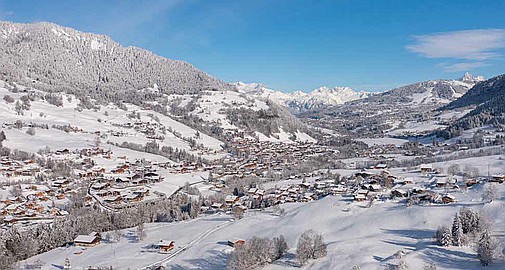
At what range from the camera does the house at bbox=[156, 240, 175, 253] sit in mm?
37916

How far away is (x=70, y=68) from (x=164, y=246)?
160 meters

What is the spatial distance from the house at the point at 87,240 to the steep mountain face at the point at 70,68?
108 m

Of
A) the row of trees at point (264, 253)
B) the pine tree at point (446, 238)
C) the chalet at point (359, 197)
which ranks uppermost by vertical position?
the chalet at point (359, 197)

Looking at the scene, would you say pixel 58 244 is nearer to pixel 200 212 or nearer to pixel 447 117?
pixel 200 212

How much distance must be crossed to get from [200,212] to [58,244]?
18.1 metres

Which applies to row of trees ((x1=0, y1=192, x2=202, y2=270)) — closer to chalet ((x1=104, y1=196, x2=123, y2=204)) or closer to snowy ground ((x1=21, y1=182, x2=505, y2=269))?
snowy ground ((x1=21, y1=182, x2=505, y2=269))

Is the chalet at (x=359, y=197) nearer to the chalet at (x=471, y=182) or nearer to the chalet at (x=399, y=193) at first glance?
the chalet at (x=399, y=193)

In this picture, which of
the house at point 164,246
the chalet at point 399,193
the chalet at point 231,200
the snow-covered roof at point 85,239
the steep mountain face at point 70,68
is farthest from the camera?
the steep mountain face at point 70,68

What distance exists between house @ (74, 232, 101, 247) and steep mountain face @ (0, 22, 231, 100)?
4257 inches

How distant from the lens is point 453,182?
51375 millimetres

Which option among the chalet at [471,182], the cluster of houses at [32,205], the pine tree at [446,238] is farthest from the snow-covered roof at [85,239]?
the chalet at [471,182]

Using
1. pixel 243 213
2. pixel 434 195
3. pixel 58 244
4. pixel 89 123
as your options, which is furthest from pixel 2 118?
pixel 434 195

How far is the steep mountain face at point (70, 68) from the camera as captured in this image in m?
153

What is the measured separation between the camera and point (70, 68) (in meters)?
176
